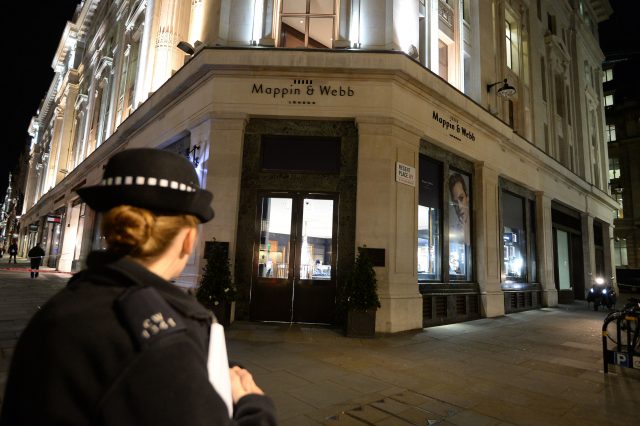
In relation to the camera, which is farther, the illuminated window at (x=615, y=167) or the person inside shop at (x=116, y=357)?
the illuminated window at (x=615, y=167)

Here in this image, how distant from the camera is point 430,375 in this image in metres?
5.64

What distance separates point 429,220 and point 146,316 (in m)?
10.9

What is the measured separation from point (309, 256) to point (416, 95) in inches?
209

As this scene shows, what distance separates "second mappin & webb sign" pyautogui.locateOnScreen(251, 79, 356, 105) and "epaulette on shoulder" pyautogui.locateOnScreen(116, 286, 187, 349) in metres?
9.26

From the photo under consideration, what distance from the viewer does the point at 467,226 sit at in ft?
41.3

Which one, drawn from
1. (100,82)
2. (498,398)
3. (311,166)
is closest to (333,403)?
(498,398)

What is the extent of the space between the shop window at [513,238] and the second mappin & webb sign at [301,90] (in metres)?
8.36

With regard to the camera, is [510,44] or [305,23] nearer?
[305,23]

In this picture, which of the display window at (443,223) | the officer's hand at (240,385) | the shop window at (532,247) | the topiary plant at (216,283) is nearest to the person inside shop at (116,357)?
the officer's hand at (240,385)

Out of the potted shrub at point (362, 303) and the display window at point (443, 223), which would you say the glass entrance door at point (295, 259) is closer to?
the potted shrub at point (362, 303)

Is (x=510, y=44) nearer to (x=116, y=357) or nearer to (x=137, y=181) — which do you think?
(x=137, y=181)

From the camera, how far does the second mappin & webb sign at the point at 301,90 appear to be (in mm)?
9734

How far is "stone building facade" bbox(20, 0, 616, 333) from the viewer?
9.35 m

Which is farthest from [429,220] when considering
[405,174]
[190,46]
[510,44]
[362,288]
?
[510,44]
